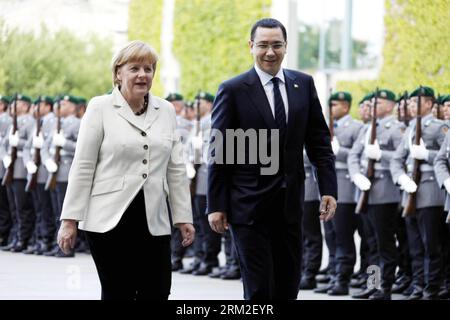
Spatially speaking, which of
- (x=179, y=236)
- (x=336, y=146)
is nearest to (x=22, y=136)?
(x=179, y=236)

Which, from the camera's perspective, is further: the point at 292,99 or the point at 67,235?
the point at 292,99

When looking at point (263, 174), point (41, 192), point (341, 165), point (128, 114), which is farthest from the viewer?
point (41, 192)

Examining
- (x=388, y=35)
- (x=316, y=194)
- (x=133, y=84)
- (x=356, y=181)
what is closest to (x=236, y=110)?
(x=133, y=84)

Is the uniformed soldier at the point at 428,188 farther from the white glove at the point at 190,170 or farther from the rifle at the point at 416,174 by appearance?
the white glove at the point at 190,170

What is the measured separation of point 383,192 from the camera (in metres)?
10.1

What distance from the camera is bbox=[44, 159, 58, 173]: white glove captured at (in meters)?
13.6

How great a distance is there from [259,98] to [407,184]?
3.91 metres

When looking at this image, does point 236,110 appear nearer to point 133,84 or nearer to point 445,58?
point 133,84

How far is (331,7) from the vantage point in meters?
21.9

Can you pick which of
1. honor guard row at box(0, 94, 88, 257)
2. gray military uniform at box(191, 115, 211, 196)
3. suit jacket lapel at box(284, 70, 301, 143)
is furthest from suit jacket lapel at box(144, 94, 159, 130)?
honor guard row at box(0, 94, 88, 257)

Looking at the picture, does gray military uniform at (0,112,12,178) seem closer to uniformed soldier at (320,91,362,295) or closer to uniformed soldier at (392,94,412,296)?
uniformed soldier at (320,91,362,295)

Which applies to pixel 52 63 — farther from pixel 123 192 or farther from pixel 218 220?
pixel 123 192

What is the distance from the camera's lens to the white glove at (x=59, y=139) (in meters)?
13.6

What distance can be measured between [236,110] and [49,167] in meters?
7.89
